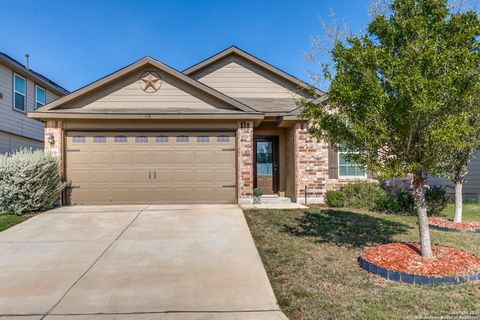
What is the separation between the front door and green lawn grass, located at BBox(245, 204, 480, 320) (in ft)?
14.1

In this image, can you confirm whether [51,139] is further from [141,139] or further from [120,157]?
[141,139]

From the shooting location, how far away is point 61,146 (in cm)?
1068

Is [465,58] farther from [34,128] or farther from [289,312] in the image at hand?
[34,128]

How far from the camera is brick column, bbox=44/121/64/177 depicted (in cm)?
1059

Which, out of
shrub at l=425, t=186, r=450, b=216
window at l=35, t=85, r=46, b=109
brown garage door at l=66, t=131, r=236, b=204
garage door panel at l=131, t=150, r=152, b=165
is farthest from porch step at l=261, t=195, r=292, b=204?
window at l=35, t=85, r=46, b=109

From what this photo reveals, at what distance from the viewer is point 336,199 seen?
1097cm

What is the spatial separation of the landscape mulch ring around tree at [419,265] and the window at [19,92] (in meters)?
15.7

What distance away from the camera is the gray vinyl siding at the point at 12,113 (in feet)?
44.1

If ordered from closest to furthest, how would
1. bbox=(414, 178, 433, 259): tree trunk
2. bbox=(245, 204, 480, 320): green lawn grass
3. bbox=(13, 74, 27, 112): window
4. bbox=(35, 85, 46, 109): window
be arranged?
bbox=(245, 204, 480, 320): green lawn grass < bbox=(414, 178, 433, 259): tree trunk < bbox=(13, 74, 27, 112): window < bbox=(35, 85, 46, 109): window

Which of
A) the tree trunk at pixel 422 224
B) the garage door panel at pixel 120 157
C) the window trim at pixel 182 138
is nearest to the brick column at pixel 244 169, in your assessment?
the window trim at pixel 182 138

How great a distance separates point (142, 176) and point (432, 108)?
29.5ft

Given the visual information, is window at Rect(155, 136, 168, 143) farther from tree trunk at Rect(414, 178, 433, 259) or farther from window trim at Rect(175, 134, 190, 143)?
tree trunk at Rect(414, 178, 433, 259)

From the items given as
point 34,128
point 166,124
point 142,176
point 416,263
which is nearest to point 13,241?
point 142,176

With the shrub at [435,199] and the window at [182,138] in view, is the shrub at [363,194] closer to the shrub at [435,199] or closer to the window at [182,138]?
the shrub at [435,199]
